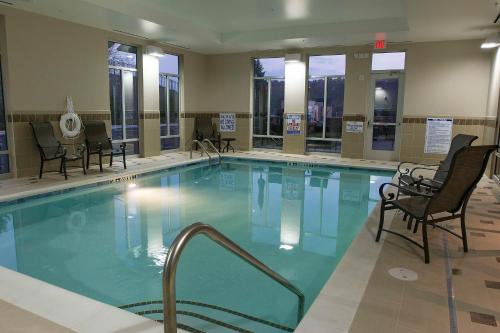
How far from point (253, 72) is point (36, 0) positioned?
646 cm

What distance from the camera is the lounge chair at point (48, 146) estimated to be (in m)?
6.77

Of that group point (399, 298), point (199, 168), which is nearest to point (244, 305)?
point (399, 298)

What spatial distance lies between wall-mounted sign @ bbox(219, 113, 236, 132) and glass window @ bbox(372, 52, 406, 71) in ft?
14.1

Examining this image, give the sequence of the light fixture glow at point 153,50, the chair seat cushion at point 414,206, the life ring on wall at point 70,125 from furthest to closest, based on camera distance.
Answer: the light fixture glow at point 153,50 < the life ring on wall at point 70,125 < the chair seat cushion at point 414,206

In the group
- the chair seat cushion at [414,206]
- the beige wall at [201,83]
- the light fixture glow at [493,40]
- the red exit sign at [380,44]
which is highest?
the red exit sign at [380,44]

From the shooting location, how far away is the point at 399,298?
8.64 ft

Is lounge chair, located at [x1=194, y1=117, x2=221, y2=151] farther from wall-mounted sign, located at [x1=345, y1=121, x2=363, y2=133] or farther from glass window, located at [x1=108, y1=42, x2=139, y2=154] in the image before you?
wall-mounted sign, located at [x1=345, y1=121, x2=363, y2=133]

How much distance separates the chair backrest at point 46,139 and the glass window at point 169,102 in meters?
3.77

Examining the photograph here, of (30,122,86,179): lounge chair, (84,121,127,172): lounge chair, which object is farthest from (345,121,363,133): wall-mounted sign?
(30,122,86,179): lounge chair

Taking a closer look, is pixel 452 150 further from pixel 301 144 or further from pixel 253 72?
pixel 253 72

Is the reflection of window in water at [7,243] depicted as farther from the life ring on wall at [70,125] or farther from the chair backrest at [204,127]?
the chair backrest at [204,127]

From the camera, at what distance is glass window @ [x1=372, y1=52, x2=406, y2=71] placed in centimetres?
940

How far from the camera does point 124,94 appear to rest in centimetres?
930

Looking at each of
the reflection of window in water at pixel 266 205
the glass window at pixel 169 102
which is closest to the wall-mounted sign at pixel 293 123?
the reflection of window in water at pixel 266 205
